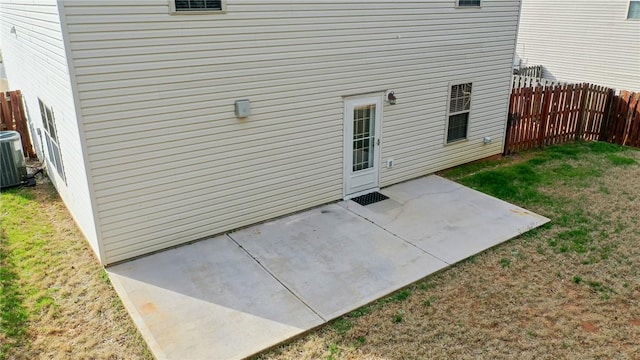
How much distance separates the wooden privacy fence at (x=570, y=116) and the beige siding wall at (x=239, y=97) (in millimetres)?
2717

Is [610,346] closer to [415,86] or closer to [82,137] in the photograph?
[415,86]

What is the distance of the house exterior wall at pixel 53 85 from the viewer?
18.6 ft

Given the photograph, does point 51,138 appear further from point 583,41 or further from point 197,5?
point 583,41

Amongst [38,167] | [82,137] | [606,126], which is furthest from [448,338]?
[606,126]

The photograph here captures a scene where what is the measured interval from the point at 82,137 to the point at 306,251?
324cm

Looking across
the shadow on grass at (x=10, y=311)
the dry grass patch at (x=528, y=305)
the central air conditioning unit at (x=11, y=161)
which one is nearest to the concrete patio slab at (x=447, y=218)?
the dry grass patch at (x=528, y=305)

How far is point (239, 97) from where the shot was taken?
6.68m

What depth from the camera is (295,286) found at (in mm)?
5816

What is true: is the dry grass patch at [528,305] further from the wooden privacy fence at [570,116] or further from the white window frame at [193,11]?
the white window frame at [193,11]

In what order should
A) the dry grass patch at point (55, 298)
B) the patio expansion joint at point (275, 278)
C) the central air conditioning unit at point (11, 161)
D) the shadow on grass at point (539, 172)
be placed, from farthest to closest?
the shadow on grass at point (539, 172) < the central air conditioning unit at point (11, 161) < the patio expansion joint at point (275, 278) < the dry grass patch at point (55, 298)

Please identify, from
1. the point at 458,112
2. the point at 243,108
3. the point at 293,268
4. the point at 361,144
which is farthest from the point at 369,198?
the point at 243,108

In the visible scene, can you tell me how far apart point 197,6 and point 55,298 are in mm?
4011

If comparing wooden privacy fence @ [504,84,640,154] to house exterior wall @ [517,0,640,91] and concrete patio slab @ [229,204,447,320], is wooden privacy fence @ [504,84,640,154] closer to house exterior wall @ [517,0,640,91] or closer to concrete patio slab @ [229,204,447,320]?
house exterior wall @ [517,0,640,91]

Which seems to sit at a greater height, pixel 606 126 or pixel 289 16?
pixel 289 16
